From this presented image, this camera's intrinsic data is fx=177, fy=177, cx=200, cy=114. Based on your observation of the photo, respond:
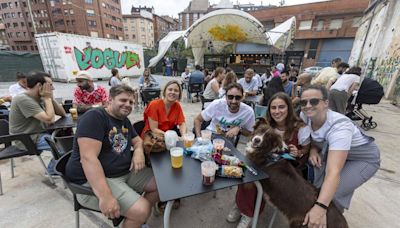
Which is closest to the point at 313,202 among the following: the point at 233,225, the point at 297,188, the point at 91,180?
the point at 297,188

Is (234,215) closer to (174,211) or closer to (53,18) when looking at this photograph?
(174,211)

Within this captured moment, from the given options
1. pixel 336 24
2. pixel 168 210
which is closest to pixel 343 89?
pixel 168 210

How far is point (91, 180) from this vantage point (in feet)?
4.42

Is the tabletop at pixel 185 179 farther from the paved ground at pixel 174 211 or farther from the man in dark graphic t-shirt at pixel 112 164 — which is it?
the paved ground at pixel 174 211

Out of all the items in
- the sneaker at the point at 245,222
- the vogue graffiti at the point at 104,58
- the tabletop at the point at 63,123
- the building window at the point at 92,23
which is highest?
the building window at the point at 92,23

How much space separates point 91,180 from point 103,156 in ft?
0.79

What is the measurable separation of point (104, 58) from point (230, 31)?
10.0 metres

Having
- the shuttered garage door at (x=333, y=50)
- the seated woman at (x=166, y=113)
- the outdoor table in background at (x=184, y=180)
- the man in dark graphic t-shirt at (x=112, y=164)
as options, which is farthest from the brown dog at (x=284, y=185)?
the shuttered garage door at (x=333, y=50)

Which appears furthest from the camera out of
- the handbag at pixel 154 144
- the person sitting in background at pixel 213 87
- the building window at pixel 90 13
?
the building window at pixel 90 13

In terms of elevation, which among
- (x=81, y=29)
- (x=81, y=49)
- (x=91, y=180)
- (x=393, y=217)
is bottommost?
(x=393, y=217)

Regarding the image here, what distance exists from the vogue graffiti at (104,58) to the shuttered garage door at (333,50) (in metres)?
26.8

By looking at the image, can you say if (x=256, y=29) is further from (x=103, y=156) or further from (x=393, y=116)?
(x=103, y=156)

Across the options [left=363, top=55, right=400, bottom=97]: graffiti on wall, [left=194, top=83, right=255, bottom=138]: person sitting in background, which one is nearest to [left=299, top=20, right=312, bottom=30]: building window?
[left=363, top=55, right=400, bottom=97]: graffiti on wall

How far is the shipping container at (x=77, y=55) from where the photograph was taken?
11.2 m
